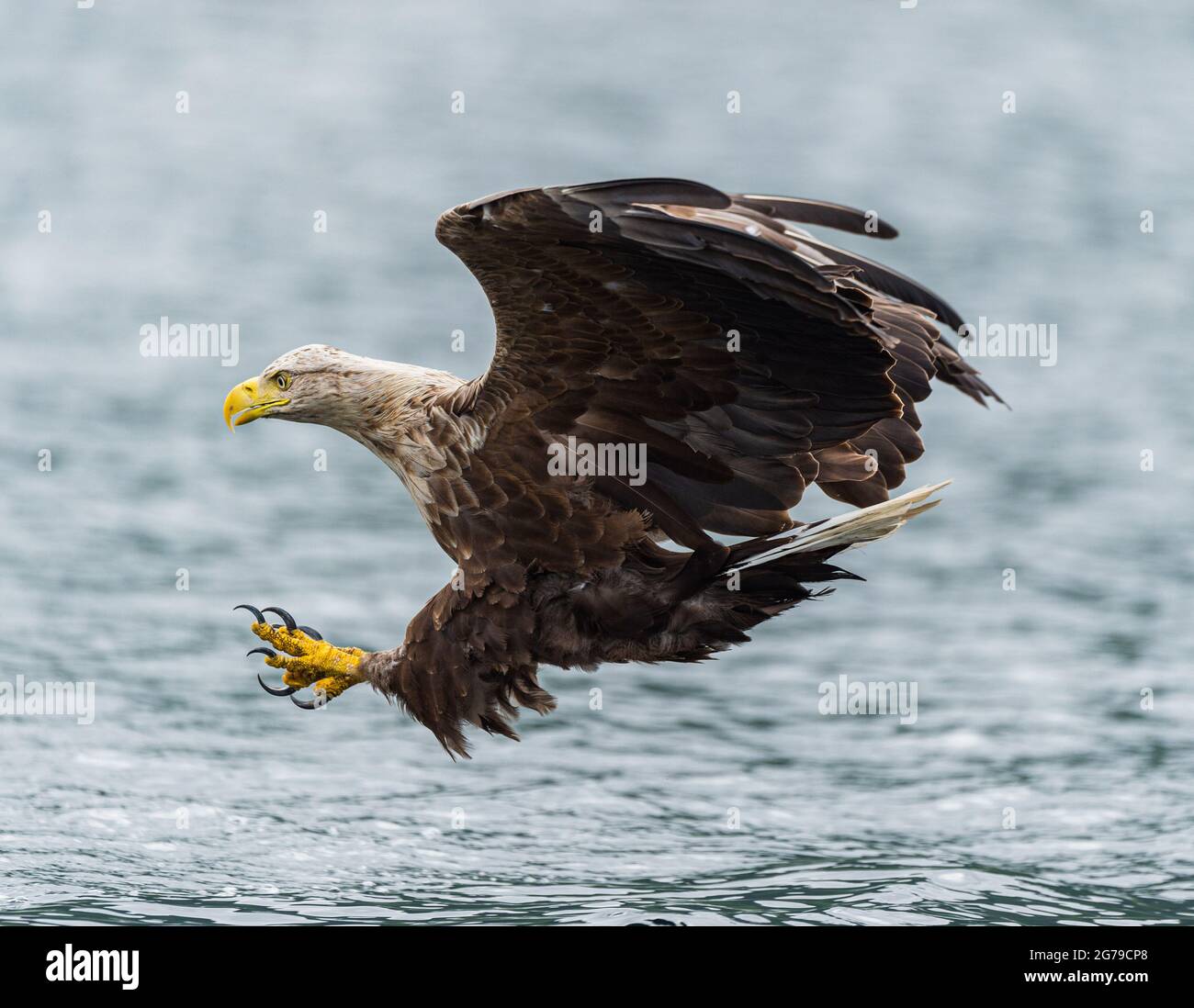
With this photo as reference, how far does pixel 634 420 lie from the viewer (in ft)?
22.6

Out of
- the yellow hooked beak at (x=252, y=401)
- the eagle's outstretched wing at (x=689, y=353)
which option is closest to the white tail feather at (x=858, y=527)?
the eagle's outstretched wing at (x=689, y=353)

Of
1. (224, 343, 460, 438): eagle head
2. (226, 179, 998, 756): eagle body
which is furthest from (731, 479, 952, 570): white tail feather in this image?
(224, 343, 460, 438): eagle head

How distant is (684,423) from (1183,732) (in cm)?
946

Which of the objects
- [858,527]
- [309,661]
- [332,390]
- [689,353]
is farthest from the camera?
[309,661]

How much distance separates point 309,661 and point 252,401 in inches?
41.7

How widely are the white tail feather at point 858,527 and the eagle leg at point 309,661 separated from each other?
1.84 m

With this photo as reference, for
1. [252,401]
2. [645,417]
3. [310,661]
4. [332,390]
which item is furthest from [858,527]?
[252,401]

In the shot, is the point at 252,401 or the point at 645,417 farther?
the point at 252,401

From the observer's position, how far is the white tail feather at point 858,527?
22.3 ft

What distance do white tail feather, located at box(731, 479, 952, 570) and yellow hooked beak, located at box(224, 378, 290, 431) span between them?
2.05m

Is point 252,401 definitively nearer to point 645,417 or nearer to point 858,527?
point 645,417

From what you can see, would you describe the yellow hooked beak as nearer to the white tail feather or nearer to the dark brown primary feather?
the dark brown primary feather

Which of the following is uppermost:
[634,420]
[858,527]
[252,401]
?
[252,401]

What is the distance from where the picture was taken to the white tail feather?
6.81 metres
